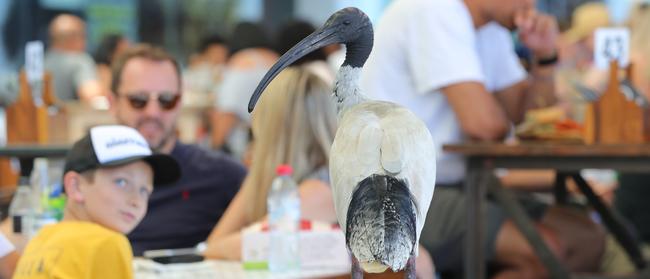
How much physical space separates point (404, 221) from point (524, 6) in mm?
2747

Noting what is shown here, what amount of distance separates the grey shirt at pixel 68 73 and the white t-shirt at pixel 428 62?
191 inches

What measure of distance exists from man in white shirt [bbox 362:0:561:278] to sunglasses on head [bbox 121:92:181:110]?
0.80m

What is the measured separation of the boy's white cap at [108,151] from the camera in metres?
2.48

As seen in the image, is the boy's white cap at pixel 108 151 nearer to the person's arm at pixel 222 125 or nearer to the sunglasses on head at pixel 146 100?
the sunglasses on head at pixel 146 100

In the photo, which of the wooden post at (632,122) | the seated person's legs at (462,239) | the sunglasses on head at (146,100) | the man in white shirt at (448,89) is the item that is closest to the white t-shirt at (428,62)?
the man in white shirt at (448,89)

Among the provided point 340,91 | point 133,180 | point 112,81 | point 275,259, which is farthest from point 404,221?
point 112,81

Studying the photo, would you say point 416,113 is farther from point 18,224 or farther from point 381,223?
point 381,223

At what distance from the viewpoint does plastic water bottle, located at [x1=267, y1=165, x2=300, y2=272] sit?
2947 mm

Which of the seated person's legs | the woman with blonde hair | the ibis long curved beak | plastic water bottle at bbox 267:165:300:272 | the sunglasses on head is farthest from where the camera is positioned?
the sunglasses on head

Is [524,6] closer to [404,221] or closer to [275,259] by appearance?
[275,259]

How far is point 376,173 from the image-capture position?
5.08 feet

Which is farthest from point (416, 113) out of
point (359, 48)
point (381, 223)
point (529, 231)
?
point (381, 223)

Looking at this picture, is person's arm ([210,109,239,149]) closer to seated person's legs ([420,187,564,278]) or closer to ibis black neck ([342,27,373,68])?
seated person's legs ([420,187,564,278])

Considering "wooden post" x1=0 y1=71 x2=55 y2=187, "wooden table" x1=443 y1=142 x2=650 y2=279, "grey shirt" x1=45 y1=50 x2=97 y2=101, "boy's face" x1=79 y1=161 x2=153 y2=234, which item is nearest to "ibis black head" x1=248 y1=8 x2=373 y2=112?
"boy's face" x1=79 y1=161 x2=153 y2=234
